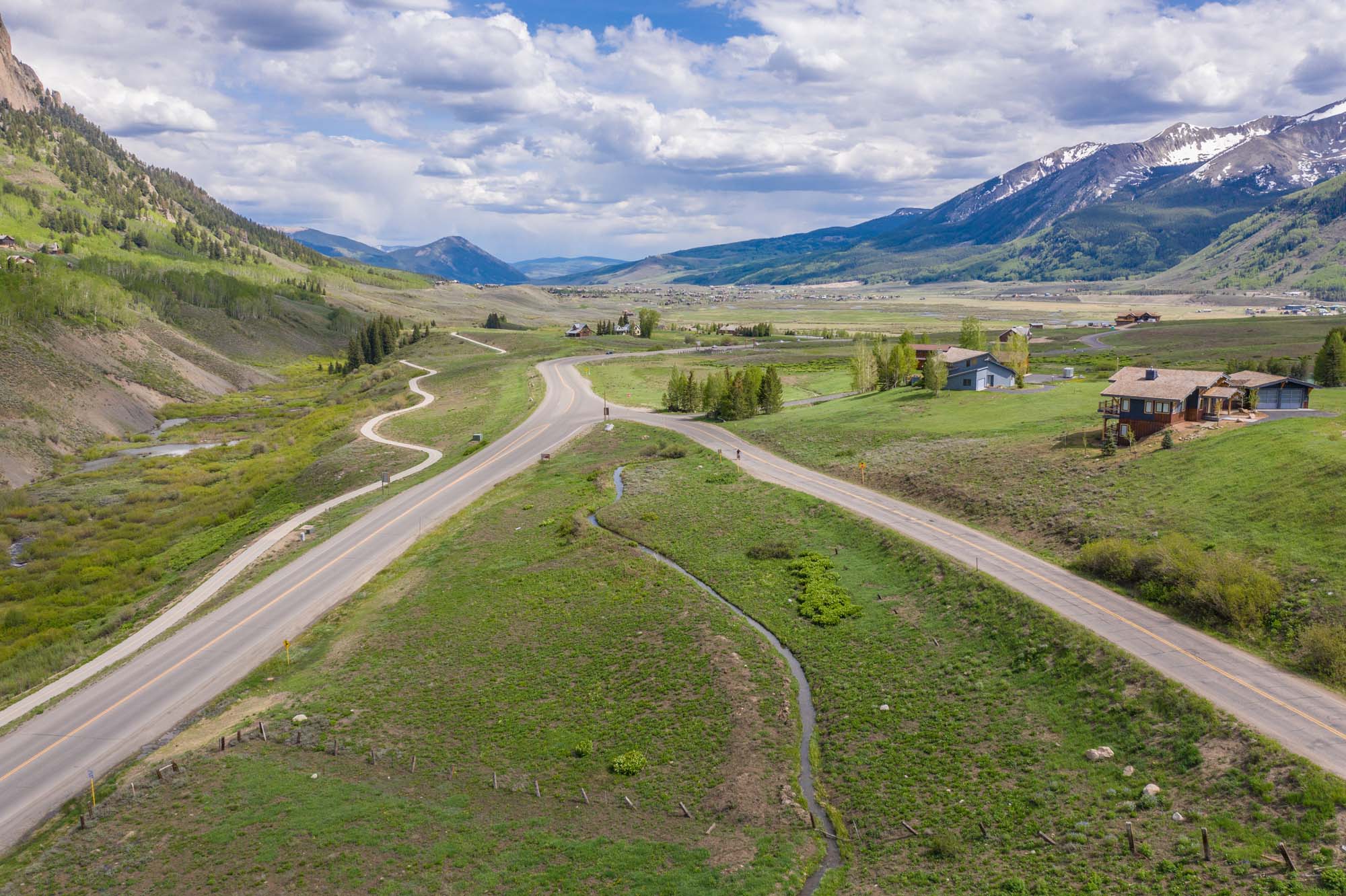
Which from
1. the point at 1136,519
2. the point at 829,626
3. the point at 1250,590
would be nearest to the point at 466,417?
the point at 829,626

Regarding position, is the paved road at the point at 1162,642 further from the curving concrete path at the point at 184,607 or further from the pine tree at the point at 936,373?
the curving concrete path at the point at 184,607

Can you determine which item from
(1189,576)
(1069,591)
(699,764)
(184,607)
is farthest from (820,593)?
(184,607)

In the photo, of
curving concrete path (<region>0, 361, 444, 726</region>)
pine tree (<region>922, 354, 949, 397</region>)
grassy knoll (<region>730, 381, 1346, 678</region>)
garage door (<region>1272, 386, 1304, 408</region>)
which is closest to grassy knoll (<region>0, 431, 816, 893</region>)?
curving concrete path (<region>0, 361, 444, 726</region>)

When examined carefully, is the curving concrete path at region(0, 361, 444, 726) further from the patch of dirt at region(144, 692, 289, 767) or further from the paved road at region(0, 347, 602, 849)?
the patch of dirt at region(144, 692, 289, 767)

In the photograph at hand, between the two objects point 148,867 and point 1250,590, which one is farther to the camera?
point 1250,590

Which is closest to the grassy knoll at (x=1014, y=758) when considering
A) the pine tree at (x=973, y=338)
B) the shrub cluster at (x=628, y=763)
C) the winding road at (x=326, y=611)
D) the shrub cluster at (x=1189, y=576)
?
the winding road at (x=326, y=611)

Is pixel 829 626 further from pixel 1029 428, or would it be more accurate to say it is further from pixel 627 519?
pixel 1029 428
